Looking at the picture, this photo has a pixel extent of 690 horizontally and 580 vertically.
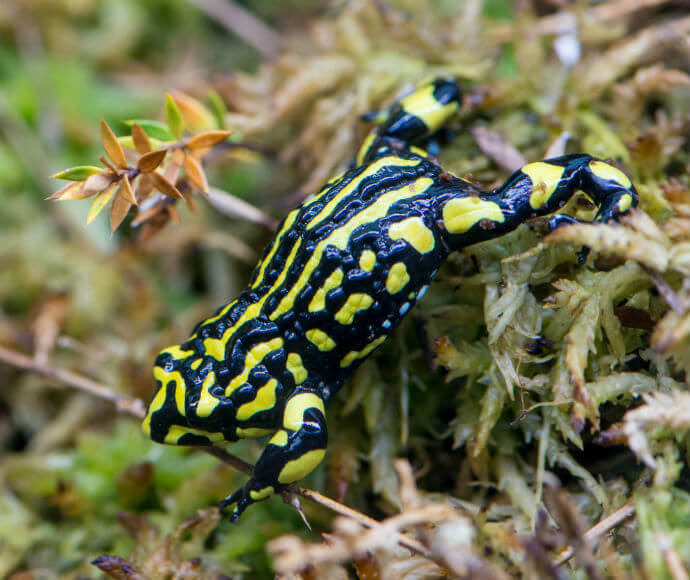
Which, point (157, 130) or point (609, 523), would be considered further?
point (157, 130)

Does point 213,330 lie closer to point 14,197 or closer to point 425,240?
point 425,240

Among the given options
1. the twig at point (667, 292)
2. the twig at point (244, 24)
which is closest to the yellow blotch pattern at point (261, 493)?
the twig at point (667, 292)

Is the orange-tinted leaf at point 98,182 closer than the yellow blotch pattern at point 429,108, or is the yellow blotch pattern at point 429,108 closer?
the orange-tinted leaf at point 98,182

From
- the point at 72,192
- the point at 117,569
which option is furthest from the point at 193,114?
the point at 117,569

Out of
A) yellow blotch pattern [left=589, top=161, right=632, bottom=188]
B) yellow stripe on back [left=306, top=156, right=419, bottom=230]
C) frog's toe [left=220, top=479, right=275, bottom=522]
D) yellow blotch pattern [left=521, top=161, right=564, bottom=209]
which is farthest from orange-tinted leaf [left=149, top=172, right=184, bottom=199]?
yellow blotch pattern [left=589, top=161, right=632, bottom=188]

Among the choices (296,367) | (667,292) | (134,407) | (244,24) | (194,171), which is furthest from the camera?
(244,24)

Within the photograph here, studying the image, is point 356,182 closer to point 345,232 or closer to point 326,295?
point 345,232

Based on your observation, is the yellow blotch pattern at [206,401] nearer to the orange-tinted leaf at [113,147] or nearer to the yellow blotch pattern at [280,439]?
the yellow blotch pattern at [280,439]
